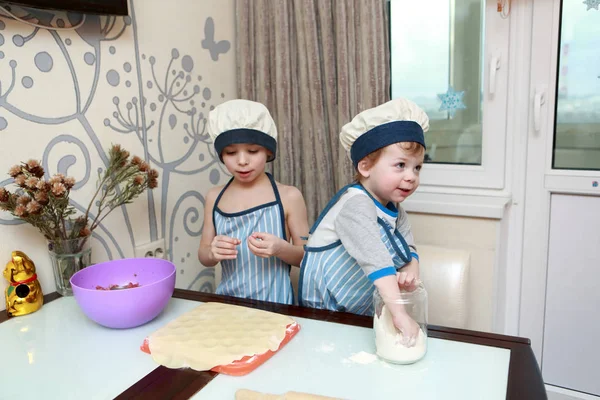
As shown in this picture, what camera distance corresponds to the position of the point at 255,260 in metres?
1.31

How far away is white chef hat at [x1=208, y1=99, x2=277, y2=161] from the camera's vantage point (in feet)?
3.94

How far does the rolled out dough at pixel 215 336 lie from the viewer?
834 mm

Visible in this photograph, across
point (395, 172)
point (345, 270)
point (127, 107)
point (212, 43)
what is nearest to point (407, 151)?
point (395, 172)

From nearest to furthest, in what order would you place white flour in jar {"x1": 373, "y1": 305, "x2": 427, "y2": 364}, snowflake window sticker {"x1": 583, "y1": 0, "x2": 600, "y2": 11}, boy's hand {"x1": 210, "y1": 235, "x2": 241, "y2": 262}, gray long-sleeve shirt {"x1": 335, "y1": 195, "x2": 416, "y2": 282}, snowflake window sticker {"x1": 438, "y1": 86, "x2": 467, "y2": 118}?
white flour in jar {"x1": 373, "y1": 305, "x2": 427, "y2": 364} < gray long-sleeve shirt {"x1": 335, "y1": 195, "x2": 416, "y2": 282} < boy's hand {"x1": 210, "y1": 235, "x2": 241, "y2": 262} < snowflake window sticker {"x1": 583, "y1": 0, "x2": 600, "y2": 11} < snowflake window sticker {"x1": 438, "y1": 86, "x2": 467, "y2": 118}

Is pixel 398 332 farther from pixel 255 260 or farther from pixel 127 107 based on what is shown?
pixel 127 107

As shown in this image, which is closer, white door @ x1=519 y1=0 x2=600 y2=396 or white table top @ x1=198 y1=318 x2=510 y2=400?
white table top @ x1=198 y1=318 x2=510 y2=400

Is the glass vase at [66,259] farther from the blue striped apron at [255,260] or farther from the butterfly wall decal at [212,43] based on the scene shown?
the butterfly wall decal at [212,43]

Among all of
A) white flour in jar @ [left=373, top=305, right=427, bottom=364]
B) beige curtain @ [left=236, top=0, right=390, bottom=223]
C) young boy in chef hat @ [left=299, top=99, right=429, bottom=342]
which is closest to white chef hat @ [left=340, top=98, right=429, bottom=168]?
young boy in chef hat @ [left=299, top=99, right=429, bottom=342]

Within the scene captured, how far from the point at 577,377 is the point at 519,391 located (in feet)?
3.79

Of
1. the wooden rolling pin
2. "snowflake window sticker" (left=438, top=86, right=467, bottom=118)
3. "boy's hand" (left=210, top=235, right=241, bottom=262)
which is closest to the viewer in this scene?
the wooden rolling pin

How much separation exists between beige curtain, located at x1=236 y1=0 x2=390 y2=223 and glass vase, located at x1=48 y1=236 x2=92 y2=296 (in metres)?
0.75

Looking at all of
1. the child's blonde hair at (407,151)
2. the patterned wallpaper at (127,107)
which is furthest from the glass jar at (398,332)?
the patterned wallpaper at (127,107)

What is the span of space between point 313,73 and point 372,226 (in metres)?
0.80

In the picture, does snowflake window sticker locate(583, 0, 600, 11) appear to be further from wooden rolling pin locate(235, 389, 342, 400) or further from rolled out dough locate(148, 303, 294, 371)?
wooden rolling pin locate(235, 389, 342, 400)
